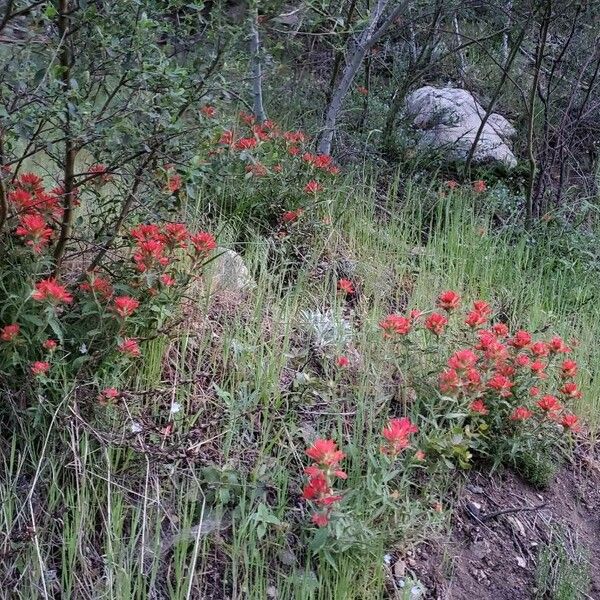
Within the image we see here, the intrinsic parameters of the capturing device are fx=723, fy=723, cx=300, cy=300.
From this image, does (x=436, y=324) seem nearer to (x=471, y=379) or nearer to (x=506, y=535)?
(x=471, y=379)

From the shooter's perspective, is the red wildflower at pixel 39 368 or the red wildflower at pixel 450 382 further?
the red wildflower at pixel 450 382

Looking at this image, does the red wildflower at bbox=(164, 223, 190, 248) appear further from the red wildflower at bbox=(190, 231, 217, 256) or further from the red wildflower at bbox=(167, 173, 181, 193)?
the red wildflower at bbox=(167, 173, 181, 193)

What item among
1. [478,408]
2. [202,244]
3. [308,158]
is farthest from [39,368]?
[308,158]

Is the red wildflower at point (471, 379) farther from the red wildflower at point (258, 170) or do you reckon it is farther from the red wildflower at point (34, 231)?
the red wildflower at point (258, 170)

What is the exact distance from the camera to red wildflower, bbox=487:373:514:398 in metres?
2.67

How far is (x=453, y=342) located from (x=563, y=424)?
51 centimetres

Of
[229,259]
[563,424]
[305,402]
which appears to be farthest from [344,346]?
[563,424]

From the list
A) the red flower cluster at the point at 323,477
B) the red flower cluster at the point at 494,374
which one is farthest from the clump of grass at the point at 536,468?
the red flower cluster at the point at 323,477

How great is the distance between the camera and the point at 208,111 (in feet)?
9.36

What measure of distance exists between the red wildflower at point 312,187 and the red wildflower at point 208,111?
0.89 metres

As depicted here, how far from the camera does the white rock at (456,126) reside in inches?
224

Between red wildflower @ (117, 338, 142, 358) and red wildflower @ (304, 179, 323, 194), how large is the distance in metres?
1.66

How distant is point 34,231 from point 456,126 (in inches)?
174

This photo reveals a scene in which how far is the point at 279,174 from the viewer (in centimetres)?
387
